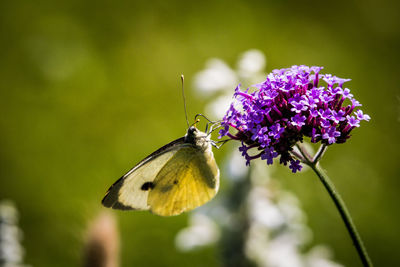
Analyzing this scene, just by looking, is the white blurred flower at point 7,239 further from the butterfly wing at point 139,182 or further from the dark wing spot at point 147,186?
the dark wing spot at point 147,186

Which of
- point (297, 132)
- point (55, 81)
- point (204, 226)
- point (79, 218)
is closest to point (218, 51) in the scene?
point (55, 81)

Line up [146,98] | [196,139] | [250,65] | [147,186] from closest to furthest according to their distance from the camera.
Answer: [196,139] < [147,186] < [250,65] < [146,98]

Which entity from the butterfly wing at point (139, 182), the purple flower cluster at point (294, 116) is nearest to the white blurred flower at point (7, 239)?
the butterfly wing at point (139, 182)

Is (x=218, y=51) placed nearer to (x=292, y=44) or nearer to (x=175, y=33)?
(x=175, y=33)

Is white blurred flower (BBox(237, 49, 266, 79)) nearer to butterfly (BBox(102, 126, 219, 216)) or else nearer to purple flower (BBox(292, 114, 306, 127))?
butterfly (BBox(102, 126, 219, 216))

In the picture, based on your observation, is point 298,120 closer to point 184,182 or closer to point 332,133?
point 332,133

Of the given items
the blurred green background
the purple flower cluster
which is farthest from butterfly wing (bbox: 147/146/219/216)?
the blurred green background

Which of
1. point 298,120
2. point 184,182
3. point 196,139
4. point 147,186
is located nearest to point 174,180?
point 184,182
